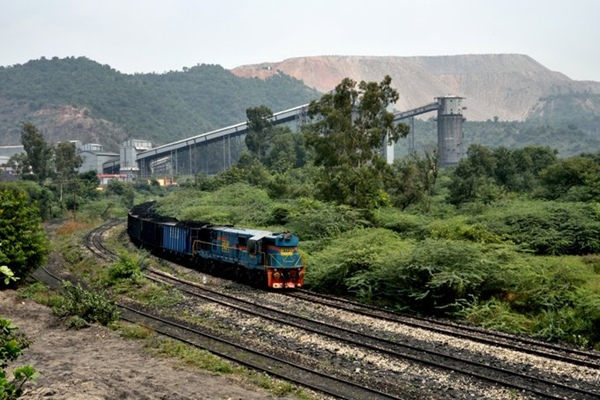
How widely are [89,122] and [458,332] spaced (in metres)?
186

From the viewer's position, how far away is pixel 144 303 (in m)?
25.0

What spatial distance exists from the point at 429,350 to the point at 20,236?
20037 millimetres

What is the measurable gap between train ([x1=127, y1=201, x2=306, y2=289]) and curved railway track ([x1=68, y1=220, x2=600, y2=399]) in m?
1.25

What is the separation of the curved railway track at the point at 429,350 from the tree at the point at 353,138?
14.9 m

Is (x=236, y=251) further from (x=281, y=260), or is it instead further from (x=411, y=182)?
(x=411, y=182)

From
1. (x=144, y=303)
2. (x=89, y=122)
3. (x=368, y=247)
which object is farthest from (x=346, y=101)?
(x=89, y=122)

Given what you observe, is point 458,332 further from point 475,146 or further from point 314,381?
point 475,146

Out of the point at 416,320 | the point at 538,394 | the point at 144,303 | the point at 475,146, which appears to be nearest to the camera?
the point at 538,394

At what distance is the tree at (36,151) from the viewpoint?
83000 mm

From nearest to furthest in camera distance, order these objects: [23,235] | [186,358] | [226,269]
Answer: [186,358] < [23,235] < [226,269]

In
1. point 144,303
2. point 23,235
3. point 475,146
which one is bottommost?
point 144,303

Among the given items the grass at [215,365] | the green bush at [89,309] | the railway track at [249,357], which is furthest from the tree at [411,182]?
the grass at [215,365]

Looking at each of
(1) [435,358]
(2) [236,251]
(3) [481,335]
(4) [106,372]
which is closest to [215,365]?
(4) [106,372]

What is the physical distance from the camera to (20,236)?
28.4 m
